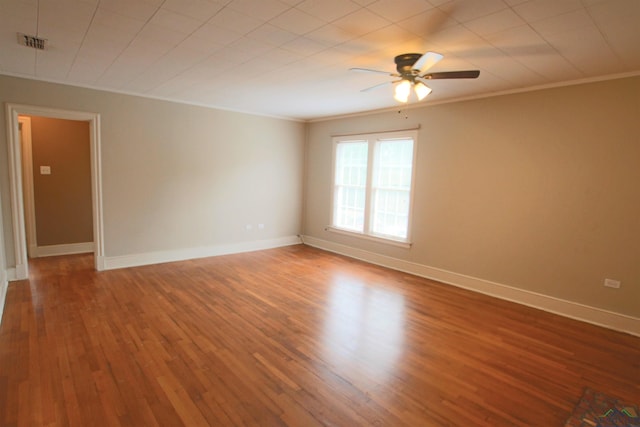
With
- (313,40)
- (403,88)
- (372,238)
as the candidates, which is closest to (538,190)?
(403,88)

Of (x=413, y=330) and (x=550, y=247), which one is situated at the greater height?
(x=550, y=247)

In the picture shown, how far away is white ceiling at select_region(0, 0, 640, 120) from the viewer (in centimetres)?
219

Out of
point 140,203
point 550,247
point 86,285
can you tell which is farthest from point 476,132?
point 86,285

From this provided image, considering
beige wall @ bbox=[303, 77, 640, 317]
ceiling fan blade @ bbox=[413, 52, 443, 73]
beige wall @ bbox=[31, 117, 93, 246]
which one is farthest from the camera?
beige wall @ bbox=[31, 117, 93, 246]

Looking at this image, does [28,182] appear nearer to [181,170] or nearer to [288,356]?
[181,170]

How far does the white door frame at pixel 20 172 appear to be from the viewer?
13.7ft

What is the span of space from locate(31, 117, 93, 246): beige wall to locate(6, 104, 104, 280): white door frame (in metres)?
1.27

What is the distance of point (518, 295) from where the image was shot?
4184mm

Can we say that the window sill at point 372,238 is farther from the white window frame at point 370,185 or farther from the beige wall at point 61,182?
the beige wall at point 61,182

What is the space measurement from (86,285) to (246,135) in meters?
3.54

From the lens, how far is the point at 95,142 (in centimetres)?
471

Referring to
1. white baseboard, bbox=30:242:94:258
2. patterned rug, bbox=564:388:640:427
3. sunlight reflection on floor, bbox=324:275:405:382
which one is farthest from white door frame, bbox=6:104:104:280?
patterned rug, bbox=564:388:640:427

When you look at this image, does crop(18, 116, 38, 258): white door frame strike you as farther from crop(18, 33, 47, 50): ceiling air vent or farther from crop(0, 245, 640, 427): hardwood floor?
crop(18, 33, 47, 50): ceiling air vent

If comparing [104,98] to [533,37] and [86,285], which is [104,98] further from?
[533,37]
